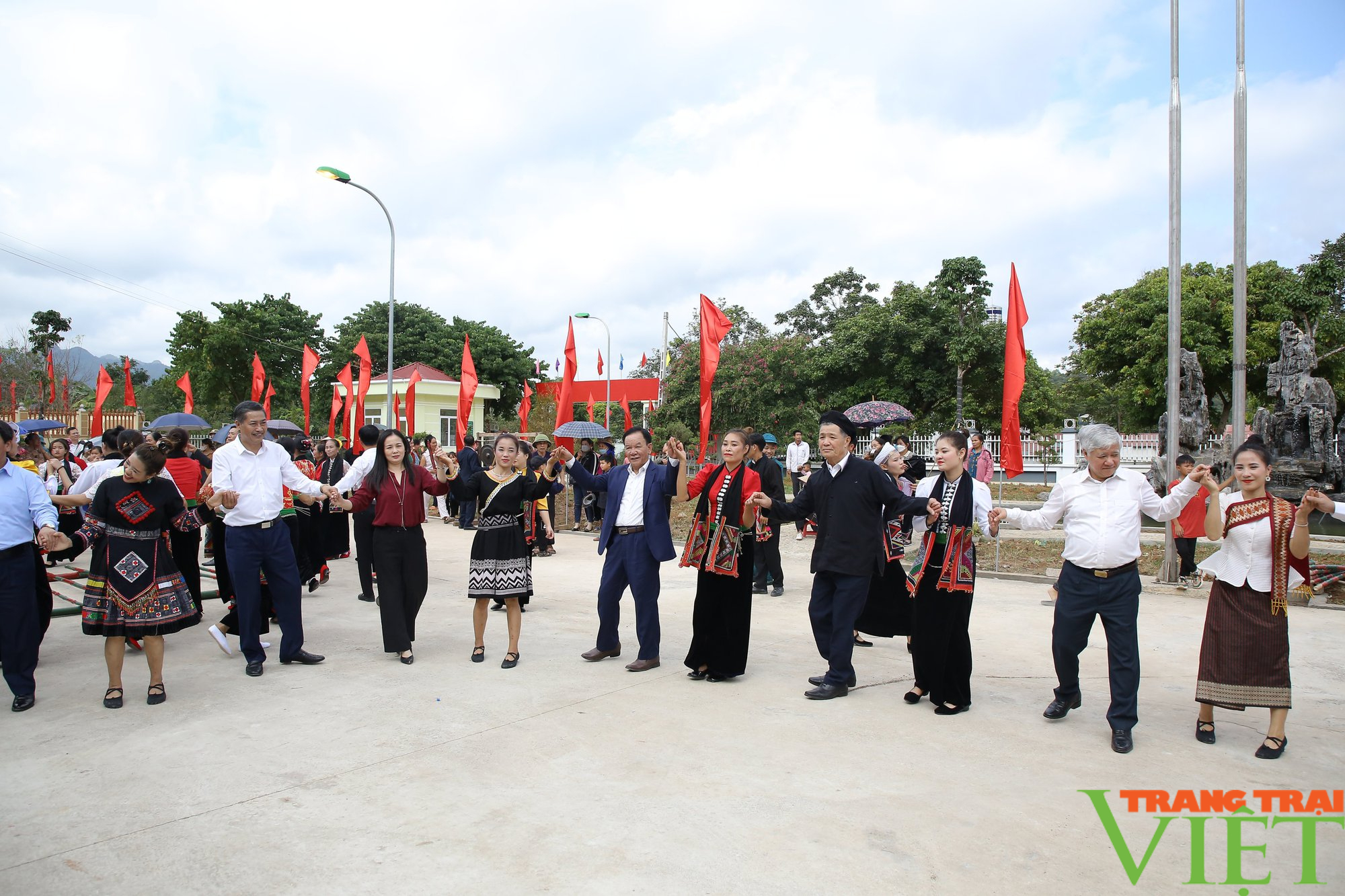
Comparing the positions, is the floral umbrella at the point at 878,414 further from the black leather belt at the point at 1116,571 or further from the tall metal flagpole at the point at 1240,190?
the black leather belt at the point at 1116,571

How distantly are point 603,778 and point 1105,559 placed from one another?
3.01 m

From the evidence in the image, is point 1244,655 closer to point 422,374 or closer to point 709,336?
point 709,336

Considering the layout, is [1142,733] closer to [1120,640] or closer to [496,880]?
[1120,640]

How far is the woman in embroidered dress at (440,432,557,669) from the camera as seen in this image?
19.8 ft

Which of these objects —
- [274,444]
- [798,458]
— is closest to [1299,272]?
[798,458]

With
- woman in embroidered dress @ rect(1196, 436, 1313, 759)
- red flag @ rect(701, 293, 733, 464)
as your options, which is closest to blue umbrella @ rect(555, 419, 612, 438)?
red flag @ rect(701, 293, 733, 464)

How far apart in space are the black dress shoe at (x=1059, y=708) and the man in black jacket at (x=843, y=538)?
119 cm

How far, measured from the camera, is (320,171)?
1616 centimetres

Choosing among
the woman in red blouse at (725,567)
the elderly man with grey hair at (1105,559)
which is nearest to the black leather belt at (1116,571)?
the elderly man with grey hair at (1105,559)

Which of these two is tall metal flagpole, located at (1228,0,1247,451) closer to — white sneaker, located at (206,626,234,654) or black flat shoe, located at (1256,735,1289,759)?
black flat shoe, located at (1256,735,1289,759)

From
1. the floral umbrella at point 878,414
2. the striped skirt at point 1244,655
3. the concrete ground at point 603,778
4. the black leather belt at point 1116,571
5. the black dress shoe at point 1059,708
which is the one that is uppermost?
the floral umbrella at point 878,414

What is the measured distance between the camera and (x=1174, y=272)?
31.0 feet

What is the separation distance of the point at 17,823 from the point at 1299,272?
35.0 m

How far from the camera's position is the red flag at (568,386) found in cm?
1006
